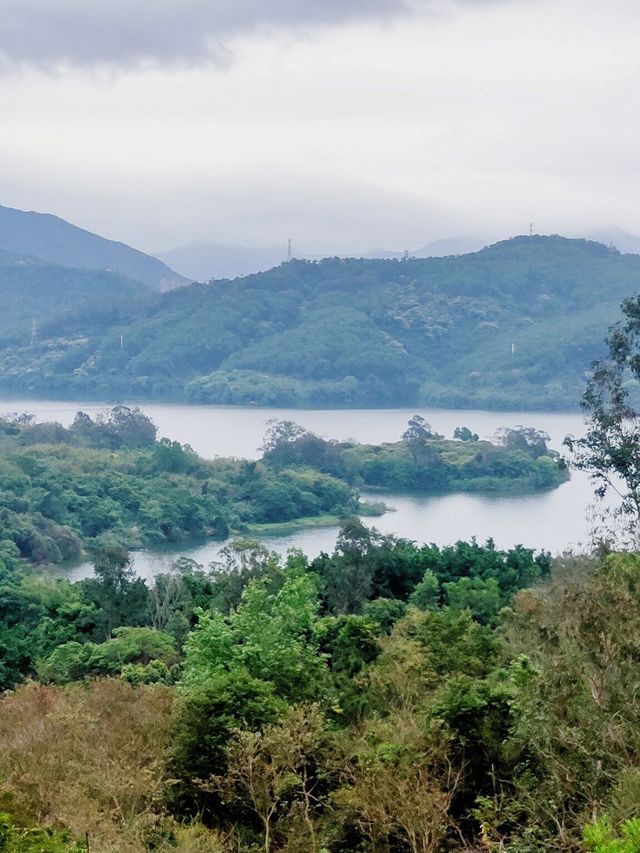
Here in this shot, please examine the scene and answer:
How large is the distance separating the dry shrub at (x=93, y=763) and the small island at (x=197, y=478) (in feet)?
62.6

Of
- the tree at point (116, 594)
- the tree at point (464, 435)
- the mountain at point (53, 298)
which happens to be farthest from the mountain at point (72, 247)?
the tree at point (116, 594)

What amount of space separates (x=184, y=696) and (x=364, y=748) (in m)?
1.28

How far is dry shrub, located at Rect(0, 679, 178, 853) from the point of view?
5617 millimetres

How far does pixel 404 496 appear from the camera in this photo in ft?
121

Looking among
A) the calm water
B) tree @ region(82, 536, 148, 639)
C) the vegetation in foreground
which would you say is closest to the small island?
the calm water

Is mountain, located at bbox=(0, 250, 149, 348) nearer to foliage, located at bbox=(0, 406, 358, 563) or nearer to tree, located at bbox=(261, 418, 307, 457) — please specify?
foliage, located at bbox=(0, 406, 358, 563)

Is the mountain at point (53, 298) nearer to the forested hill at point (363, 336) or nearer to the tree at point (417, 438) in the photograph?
the forested hill at point (363, 336)

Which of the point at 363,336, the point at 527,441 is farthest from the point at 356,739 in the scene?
the point at 363,336

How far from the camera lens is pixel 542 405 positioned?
182 feet

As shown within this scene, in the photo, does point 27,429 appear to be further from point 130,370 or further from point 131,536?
point 130,370

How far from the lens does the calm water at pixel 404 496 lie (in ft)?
91.2

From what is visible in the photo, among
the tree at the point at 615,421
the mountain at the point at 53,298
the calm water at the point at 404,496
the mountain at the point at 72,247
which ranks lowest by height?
the calm water at the point at 404,496

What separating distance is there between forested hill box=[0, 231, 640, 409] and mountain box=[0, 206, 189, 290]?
121 ft

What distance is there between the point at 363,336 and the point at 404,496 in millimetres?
28411
